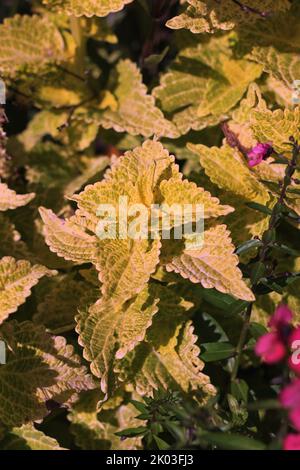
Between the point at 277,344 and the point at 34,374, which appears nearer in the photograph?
the point at 277,344

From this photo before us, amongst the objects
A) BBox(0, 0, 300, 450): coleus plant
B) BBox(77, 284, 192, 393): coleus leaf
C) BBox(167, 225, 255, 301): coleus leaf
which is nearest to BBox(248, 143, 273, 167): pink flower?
BBox(0, 0, 300, 450): coleus plant

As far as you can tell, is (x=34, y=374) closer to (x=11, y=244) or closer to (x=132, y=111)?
(x=11, y=244)

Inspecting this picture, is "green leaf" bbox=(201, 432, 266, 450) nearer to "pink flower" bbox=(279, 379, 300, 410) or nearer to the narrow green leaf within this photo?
"pink flower" bbox=(279, 379, 300, 410)

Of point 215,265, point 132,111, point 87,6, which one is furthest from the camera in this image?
point 132,111

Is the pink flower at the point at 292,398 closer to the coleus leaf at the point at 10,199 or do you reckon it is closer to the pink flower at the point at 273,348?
the pink flower at the point at 273,348

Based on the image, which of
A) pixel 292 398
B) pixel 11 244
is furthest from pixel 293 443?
pixel 11 244

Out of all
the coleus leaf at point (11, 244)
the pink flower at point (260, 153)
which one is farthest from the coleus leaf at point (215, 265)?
the coleus leaf at point (11, 244)

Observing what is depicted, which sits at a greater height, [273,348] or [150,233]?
[273,348]
